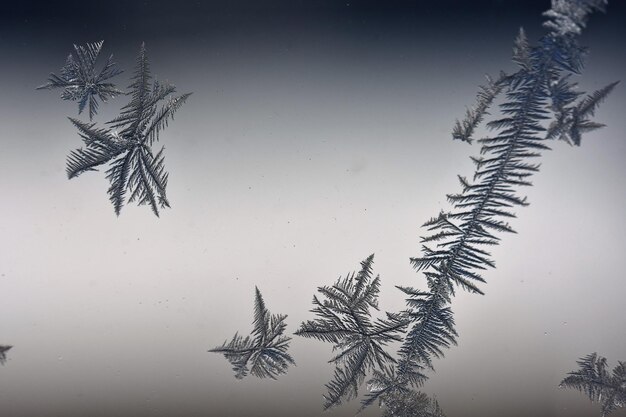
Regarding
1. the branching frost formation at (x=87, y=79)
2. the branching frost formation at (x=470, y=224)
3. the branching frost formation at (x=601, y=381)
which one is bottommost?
the branching frost formation at (x=601, y=381)

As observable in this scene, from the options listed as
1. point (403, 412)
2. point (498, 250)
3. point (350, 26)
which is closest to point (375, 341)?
point (403, 412)

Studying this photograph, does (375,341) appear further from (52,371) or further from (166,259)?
(52,371)

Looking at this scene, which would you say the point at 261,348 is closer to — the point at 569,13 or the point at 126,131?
the point at 126,131

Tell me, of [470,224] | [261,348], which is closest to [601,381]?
[470,224]

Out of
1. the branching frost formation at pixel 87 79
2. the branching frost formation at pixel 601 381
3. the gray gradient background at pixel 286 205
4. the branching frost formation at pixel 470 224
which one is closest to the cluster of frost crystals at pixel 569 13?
the branching frost formation at pixel 470 224

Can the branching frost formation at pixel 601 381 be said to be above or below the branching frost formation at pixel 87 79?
below

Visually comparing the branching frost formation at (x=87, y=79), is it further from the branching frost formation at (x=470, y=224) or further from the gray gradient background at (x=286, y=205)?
the branching frost formation at (x=470, y=224)

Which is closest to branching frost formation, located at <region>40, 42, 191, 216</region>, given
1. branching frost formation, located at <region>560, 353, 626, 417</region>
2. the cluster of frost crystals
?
the cluster of frost crystals
